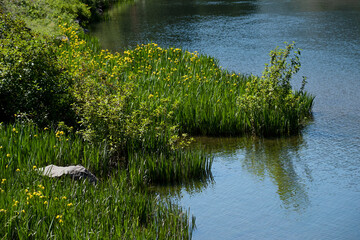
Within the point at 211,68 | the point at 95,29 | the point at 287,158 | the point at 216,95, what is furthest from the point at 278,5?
the point at 287,158

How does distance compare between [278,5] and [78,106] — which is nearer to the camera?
[78,106]

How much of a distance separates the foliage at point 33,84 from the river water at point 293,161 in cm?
319

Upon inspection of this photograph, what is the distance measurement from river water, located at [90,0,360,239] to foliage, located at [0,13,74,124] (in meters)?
3.19

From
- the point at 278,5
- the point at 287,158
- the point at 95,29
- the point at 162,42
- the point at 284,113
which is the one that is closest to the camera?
the point at 287,158

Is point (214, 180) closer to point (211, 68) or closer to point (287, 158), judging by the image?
point (287, 158)

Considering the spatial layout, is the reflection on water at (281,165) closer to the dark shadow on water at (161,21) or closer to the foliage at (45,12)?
the foliage at (45,12)

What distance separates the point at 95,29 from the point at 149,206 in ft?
75.2

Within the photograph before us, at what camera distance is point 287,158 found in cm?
1001

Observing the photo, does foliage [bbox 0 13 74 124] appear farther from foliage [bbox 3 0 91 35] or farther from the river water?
foliage [bbox 3 0 91 35]

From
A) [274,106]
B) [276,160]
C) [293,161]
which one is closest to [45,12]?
[274,106]

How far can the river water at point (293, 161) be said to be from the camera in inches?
290

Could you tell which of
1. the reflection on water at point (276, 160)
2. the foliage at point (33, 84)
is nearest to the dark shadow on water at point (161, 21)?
the foliage at point (33, 84)

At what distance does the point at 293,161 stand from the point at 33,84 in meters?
5.26

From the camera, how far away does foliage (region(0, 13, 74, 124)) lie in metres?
9.92
